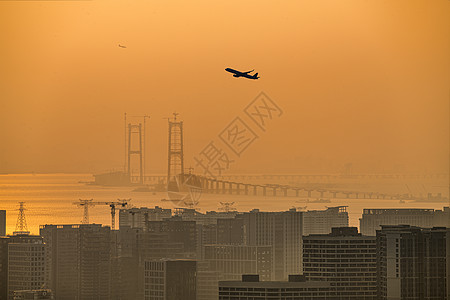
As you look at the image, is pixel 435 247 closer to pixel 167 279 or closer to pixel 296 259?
pixel 296 259

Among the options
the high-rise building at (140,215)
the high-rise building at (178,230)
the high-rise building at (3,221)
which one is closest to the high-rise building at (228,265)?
the high-rise building at (178,230)

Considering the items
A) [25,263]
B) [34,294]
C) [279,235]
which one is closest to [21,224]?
[25,263]

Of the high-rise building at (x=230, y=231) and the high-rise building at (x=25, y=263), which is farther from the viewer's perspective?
the high-rise building at (x=230, y=231)

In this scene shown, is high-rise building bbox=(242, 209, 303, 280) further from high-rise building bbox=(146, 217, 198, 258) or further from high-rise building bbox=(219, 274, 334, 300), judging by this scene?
high-rise building bbox=(146, 217, 198, 258)

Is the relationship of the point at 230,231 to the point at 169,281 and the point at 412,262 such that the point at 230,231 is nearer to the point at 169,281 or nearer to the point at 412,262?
the point at 169,281

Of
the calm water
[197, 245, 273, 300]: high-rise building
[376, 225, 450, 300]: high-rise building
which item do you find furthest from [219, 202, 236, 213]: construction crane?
[376, 225, 450, 300]: high-rise building

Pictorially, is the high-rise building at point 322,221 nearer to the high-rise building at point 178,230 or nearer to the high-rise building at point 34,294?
the high-rise building at point 178,230

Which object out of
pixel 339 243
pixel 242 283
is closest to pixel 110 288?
pixel 242 283
